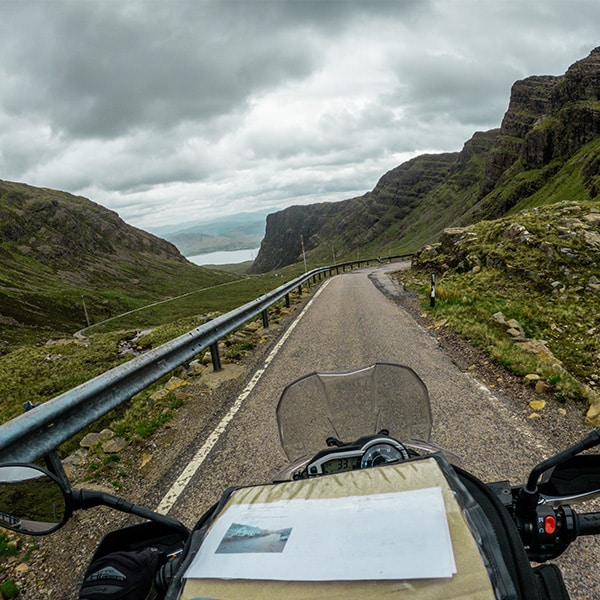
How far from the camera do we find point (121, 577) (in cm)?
133

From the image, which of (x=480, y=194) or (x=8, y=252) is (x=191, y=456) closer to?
(x=480, y=194)

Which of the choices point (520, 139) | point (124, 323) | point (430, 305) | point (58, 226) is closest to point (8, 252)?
point (58, 226)

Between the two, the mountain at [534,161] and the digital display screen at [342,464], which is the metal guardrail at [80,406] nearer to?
the digital display screen at [342,464]

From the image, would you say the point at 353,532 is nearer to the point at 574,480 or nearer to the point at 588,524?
the point at 588,524

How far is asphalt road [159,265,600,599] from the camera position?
320 centimetres

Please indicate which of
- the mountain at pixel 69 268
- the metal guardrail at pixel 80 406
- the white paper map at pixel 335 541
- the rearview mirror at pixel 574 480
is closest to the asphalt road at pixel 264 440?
the metal guardrail at pixel 80 406

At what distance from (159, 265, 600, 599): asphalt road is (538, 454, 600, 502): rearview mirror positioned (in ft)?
3.38

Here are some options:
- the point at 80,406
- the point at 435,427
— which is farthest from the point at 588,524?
the point at 80,406

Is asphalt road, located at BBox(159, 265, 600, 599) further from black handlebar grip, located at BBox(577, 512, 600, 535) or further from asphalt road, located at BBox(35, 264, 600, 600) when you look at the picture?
black handlebar grip, located at BBox(577, 512, 600, 535)

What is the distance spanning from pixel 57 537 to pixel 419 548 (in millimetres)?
3169

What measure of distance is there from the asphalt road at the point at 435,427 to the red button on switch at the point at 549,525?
1279 millimetres

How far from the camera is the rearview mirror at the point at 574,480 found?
5.61 ft

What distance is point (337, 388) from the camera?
94.5 inches

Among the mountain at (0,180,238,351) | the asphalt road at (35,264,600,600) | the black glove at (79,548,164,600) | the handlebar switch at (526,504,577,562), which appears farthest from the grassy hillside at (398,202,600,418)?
the mountain at (0,180,238,351)
